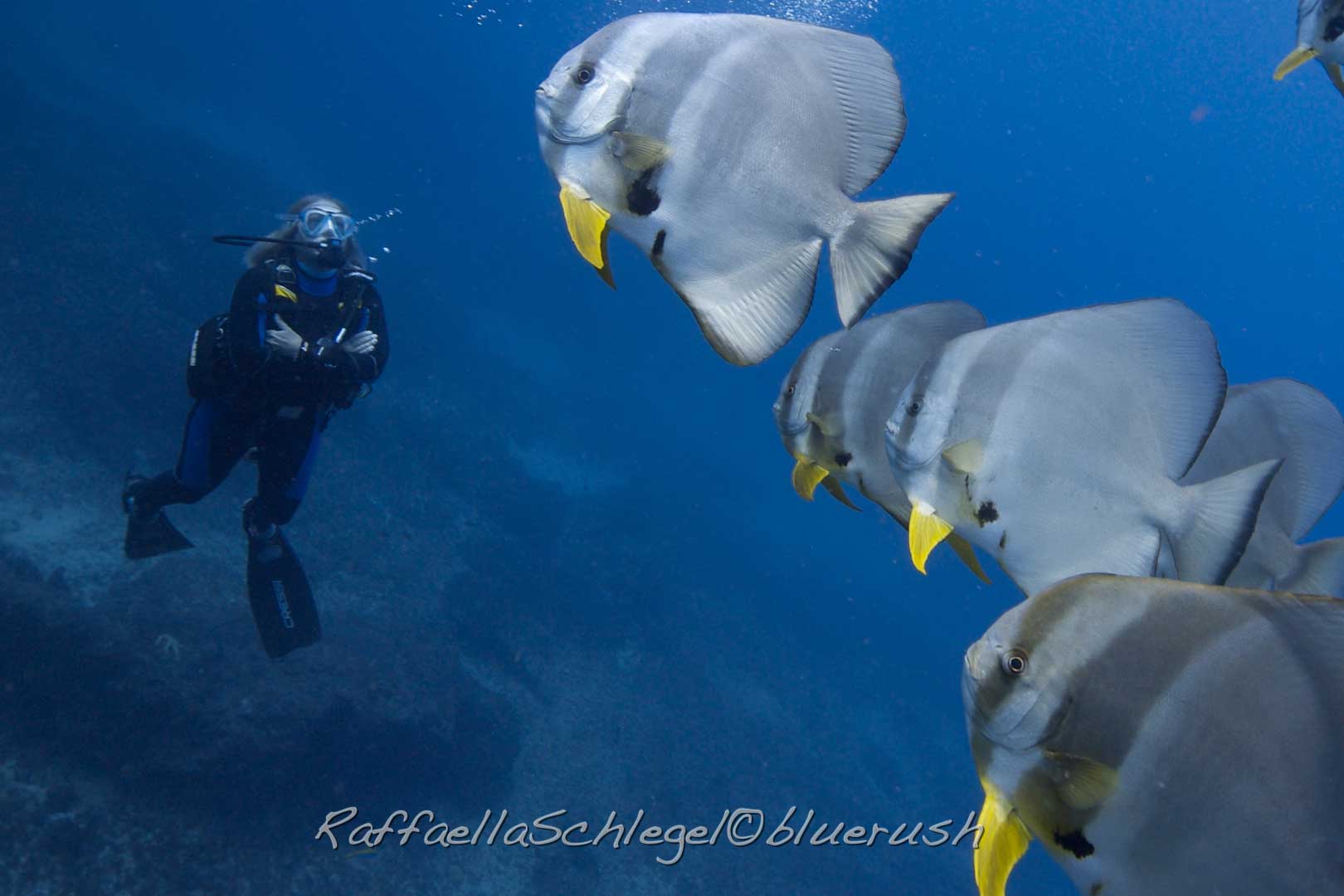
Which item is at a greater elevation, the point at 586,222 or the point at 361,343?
the point at 586,222

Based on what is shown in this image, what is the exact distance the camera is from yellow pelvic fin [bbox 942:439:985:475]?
60.2 inches

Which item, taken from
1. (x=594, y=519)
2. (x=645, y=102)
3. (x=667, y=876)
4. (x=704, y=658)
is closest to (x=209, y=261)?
(x=594, y=519)

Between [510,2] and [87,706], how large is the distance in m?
91.0

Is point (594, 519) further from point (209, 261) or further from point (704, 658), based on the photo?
point (209, 261)

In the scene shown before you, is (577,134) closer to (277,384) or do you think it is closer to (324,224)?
(324,224)

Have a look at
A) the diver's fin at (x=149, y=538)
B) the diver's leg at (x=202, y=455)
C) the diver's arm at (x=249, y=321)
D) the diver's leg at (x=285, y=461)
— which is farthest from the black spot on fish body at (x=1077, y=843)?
the diver's fin at (x=149, y=538)

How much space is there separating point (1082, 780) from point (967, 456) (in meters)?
0.65

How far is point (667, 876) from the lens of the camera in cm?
802

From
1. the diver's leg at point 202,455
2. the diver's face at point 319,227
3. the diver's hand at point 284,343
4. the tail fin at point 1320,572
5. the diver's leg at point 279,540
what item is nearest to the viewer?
the tail fin at point 1320,572

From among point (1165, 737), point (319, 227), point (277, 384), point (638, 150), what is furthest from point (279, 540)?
point (1165, 737)

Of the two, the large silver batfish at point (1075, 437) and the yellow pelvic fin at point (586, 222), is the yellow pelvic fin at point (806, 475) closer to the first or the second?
the large silver batfish at point (1075, 437)

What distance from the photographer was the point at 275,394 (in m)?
5.64

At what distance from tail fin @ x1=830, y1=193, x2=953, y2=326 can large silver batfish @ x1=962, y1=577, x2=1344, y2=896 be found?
595 millimetres

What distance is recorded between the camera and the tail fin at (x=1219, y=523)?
130 cm
